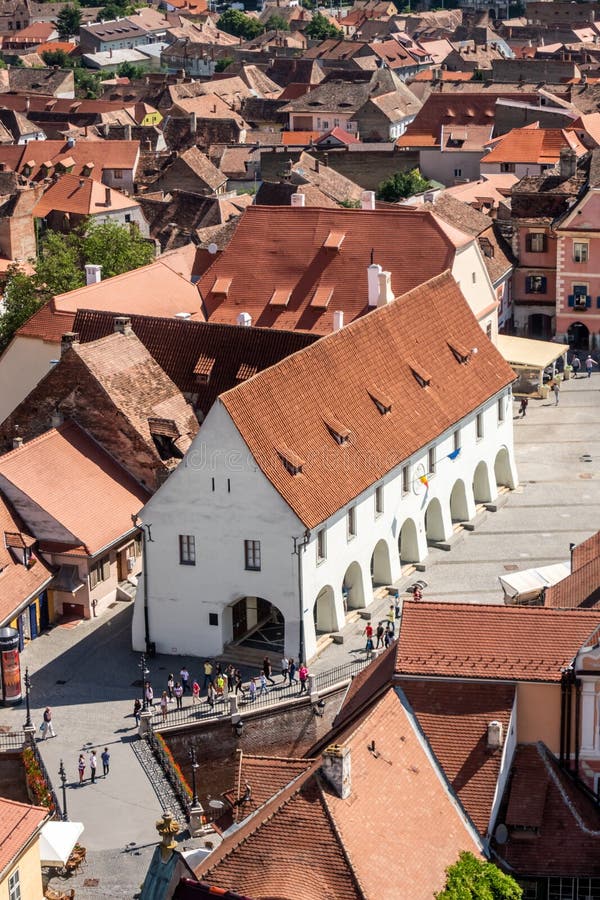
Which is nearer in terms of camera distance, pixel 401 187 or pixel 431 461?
pixel 431 461

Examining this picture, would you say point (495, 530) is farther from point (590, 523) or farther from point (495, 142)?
point (495, 142)

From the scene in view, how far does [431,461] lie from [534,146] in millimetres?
80294

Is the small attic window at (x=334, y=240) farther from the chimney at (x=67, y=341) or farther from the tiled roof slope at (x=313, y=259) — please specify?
the chimney at (x=67, y=341)

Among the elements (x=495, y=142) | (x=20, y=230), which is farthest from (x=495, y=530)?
(x=495, y=142)

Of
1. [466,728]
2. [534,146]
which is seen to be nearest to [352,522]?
[466,728]

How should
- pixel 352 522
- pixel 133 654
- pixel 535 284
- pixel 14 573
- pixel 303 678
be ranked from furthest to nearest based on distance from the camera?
pixel 535 284
pixel 352 522
pixel 14 573
pixel 133 654
pixel 303 678

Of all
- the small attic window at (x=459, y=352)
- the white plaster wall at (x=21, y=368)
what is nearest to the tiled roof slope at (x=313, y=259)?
the small attic window at (x=459, y=352)

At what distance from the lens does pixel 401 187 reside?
163 metres

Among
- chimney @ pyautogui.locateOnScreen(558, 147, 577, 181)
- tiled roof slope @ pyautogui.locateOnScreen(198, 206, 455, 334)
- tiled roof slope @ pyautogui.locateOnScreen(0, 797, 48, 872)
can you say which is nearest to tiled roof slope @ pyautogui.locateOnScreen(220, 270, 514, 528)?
tiled roof slope @ pyautogui.locateOnScreen(198, 206, 455, 334)

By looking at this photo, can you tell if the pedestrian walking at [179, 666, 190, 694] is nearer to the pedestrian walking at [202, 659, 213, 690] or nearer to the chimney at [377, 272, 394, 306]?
the pedestrian walking at [202, 659, 213, 690]

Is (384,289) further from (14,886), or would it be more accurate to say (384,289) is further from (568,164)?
(14,886)

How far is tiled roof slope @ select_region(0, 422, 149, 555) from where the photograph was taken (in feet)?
279

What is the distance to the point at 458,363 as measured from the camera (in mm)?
96125

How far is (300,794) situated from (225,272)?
57.6 m
